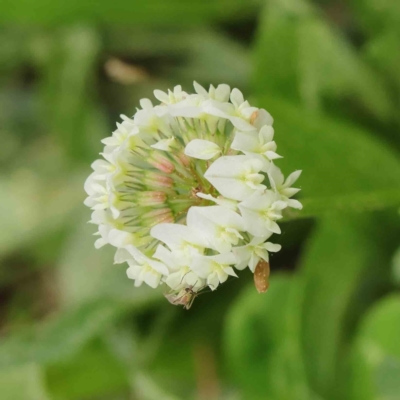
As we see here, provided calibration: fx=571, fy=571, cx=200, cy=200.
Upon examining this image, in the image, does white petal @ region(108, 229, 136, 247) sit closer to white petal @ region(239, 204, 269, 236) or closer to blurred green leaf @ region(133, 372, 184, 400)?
white petal @ region(239, 204, 269, 236)

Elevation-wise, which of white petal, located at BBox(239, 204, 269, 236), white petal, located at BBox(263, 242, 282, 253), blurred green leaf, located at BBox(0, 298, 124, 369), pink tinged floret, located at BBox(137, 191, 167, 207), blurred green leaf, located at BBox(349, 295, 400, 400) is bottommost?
blurred green leaf, located at BBox(0, 298, 124, 369)

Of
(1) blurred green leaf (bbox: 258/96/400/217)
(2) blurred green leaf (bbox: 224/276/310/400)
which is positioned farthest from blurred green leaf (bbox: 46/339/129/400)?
(1) blurred green leaf (bbox: 258/96/400/217)

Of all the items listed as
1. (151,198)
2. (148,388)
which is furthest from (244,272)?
(151,198)

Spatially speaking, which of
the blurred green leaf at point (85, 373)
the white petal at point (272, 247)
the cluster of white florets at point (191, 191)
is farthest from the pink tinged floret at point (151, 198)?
the blurred green leaf at point (85, 373)

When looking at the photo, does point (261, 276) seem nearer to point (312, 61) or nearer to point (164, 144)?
point (164, 144)

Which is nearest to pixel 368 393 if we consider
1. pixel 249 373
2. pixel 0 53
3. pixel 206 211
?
pixel 249 373

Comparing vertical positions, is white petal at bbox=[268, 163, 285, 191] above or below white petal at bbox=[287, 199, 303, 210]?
above
